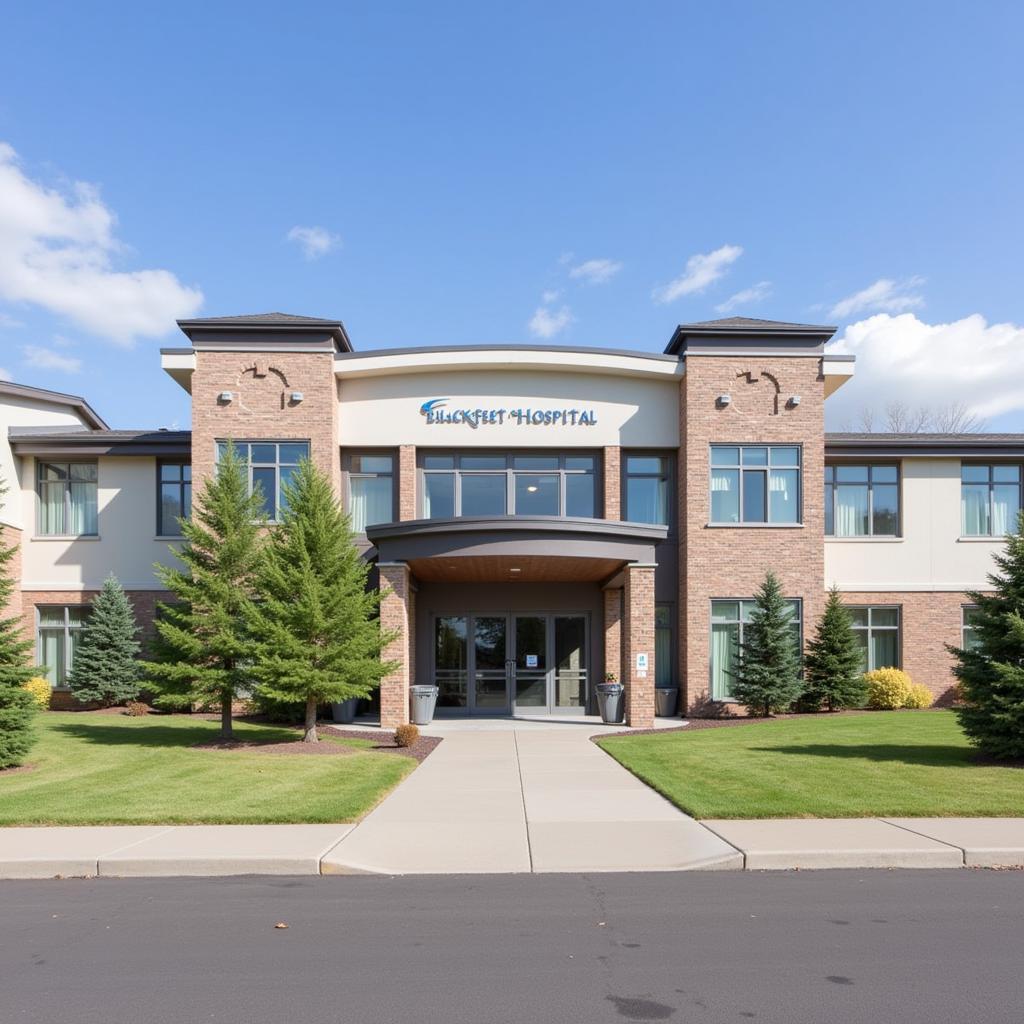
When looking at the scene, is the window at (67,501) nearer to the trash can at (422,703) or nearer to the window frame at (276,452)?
the window frame at (276,452)

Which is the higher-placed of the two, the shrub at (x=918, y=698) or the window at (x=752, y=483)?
the window at (x=752, y=483)

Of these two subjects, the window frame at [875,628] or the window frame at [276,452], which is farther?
the window frame at [875,628]

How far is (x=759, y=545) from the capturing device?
74.7ft

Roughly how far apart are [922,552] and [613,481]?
28.4ft

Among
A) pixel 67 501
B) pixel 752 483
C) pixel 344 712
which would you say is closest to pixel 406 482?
pixel 344 712

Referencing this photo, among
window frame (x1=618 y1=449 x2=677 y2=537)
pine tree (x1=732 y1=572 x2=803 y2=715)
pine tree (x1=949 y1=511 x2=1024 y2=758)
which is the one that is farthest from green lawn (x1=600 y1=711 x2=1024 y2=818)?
window frame (x1=618 y1=449 x2=677 y2=537)

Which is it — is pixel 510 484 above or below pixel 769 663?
above

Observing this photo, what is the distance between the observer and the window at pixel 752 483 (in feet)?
75.2

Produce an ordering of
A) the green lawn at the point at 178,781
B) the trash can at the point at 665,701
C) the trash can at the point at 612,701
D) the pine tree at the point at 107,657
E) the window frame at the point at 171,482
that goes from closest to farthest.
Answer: the green lawn at the point at 178,781
the trash can at the point at 612,701
the pine tree at the point at 107,657
the trash can at the point at 665,701
the window frame at the point at 171,482

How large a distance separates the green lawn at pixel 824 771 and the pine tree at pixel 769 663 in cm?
254

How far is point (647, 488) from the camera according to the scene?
78.6 ft

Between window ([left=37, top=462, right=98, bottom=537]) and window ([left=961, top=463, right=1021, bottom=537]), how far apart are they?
77.8 feet

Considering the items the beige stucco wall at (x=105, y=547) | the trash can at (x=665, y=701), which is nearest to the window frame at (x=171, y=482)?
the beige stucco wall at (x=105, y=547)

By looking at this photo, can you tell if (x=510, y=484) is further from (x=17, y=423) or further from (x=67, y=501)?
(x=17, y=423)
